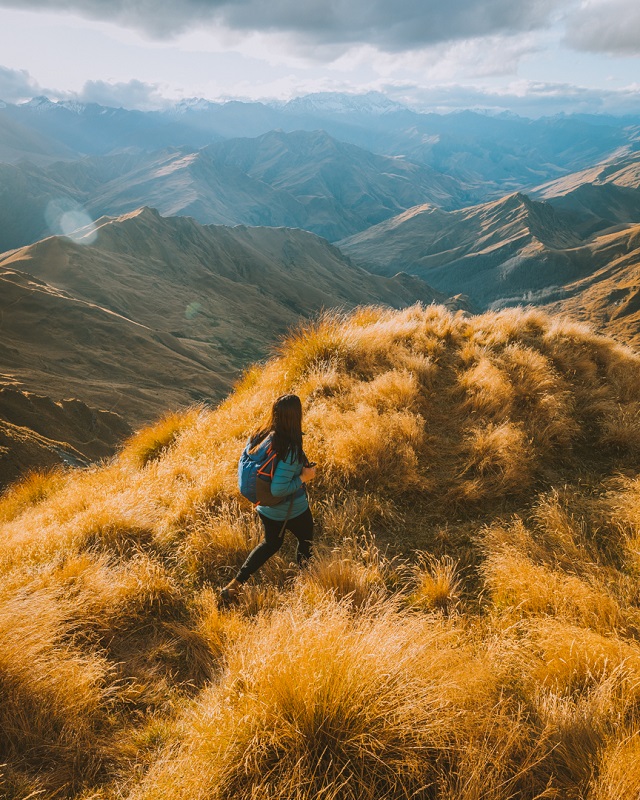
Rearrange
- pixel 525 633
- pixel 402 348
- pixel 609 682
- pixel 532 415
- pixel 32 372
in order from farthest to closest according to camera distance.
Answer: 1. pixel 32 372
2. pixel 402 348
3. pixel 532 415
4. pixel 525 633
5. pixel 609 682

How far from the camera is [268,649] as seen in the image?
280cm

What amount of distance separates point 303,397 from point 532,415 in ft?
11.5

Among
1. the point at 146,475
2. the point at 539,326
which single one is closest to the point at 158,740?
the point at 146,475

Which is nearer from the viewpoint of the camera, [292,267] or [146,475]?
[146,475]

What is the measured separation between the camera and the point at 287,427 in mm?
4285

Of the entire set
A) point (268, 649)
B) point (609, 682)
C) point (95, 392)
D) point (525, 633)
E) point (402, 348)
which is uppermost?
point (402, 348)

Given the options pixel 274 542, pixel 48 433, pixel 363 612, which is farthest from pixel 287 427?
pixel 48 433

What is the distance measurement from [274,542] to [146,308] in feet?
327

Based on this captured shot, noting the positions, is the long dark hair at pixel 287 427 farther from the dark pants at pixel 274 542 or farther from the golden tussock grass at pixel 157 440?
the golden tussock grass at pixel 157 440

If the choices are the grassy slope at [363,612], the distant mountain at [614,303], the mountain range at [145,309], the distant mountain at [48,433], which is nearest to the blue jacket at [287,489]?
the grassy slope at [363,612]

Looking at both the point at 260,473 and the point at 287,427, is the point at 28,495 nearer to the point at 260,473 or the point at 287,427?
the point at 260,473

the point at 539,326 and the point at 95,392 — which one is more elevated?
the point at 539,326

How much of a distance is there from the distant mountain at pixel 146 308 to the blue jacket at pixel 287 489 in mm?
3234

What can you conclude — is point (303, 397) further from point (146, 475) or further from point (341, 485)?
point (146, 475)
